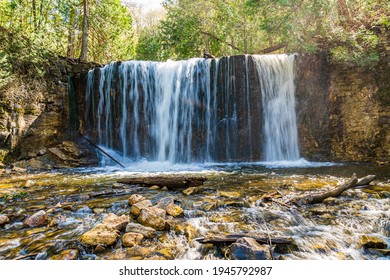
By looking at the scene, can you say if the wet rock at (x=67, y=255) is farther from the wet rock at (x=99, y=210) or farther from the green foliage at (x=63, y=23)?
the green foliage at (x=63, y=23)

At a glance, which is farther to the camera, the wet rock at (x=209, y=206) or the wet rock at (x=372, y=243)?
the wet rock at (x=209, y=206)

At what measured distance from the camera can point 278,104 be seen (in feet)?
35.8

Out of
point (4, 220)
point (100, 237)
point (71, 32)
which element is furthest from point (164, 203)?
point (71, 32)

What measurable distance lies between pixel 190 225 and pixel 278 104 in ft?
29.5

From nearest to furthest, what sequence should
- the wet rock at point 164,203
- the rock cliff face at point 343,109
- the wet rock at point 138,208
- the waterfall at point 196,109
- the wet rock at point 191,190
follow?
the wet rock at point 138,208
the wet rock at point 164,203
the wet rock at point 191,190
the rock cliff face at point 343,109
the waterfall at point 196,109

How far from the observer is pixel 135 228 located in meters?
3.00

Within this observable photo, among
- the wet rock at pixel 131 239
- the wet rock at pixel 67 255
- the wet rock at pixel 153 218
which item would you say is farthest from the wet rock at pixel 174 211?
the wet rock at pixel 67 255

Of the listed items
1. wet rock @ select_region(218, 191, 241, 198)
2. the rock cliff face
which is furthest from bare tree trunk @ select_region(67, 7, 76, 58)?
wet rock @ select_region(218, 191, 241, 198)

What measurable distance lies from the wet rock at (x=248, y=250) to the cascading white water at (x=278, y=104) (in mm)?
8495

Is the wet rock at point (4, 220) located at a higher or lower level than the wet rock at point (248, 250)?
higher

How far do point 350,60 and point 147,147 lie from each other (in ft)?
29.8

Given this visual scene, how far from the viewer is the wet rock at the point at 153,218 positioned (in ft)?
10.2
